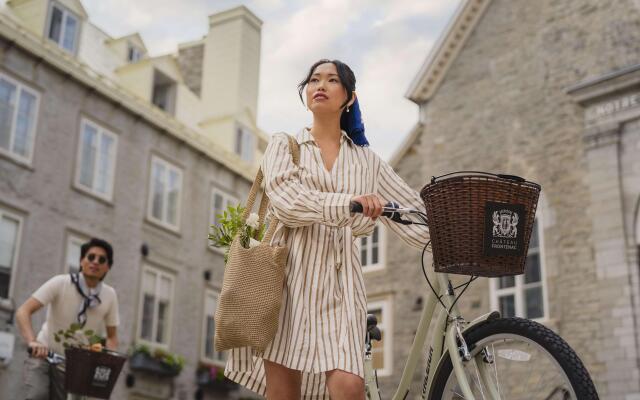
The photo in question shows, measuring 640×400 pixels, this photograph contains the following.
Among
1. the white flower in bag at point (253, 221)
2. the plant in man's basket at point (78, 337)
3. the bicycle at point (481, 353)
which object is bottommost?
the bicycle at point (481, 353)

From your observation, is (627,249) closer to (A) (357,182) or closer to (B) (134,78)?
(A) (357,182)

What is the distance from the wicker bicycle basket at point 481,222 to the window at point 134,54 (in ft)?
70.0

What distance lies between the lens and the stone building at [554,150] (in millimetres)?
13938

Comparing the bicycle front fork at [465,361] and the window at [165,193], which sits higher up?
the window at [165,193]

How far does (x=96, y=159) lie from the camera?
756 inches

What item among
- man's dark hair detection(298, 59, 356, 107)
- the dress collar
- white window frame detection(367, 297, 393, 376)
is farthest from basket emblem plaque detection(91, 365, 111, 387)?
white window frame detection(367, 297, 393, 376)

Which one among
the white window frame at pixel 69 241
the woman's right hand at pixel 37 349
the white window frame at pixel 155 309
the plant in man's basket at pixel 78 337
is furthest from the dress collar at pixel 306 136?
the white window frame at pixel 155 309

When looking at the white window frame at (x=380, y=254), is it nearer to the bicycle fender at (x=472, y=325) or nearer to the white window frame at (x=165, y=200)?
the white window frame at (x=165, y=200)

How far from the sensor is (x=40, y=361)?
215 inches

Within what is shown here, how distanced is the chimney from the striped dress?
842 inches

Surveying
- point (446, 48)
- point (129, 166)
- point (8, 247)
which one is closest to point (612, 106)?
point (446, 48)

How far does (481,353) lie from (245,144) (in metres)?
22.4

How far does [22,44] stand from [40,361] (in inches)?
528

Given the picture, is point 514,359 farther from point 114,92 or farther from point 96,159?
point 114,92
